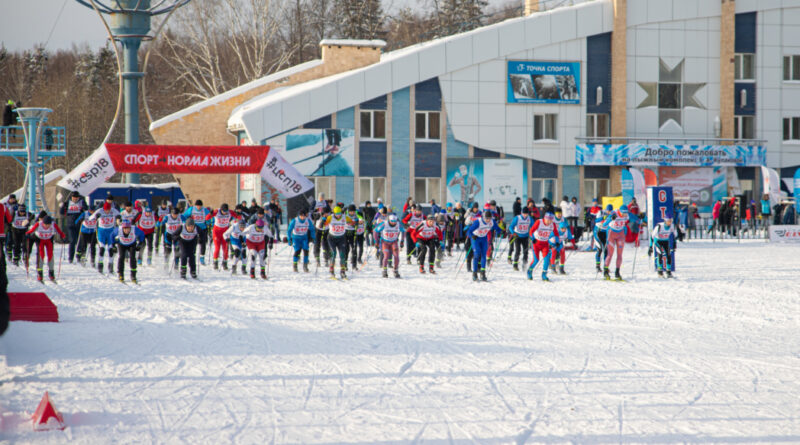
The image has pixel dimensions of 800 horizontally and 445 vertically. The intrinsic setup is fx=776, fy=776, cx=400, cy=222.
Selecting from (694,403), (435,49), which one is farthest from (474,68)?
(694,403)

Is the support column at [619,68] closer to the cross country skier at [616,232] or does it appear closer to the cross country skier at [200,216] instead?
the cross country skier at [616,232]

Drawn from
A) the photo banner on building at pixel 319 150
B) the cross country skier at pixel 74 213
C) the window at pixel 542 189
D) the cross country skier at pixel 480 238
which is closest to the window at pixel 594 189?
the window at pixel 542 189

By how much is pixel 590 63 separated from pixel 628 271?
19.6m

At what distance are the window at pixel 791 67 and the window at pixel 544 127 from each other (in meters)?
12.0

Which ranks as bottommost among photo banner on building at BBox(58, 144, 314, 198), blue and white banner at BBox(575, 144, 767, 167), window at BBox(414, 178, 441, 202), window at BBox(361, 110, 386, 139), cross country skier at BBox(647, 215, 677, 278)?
cross country skier at BBox(647, 215, 677, 278)

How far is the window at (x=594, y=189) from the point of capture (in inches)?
1475

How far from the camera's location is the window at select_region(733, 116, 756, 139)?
3850cm

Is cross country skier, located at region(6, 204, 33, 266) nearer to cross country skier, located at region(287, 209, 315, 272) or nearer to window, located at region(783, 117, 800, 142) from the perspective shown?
cross country skier, located at region(287, 209, 315, 272)

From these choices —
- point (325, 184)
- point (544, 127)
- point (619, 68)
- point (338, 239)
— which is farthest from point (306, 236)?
point (619, 68)

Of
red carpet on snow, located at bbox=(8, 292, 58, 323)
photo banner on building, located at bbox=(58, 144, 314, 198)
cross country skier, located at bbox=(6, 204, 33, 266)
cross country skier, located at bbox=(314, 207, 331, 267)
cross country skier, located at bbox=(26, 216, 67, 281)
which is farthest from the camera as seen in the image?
photo banner on building, located at bbox=(58, 144, 314, 198)

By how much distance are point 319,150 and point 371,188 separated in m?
3.04

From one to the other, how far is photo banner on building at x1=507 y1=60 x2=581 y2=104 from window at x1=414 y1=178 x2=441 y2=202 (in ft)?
17.1

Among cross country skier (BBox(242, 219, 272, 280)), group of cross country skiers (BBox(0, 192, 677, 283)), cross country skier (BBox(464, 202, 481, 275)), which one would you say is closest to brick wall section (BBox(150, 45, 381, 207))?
group of cross country skiers (BBox(0, 192, 677, 283))

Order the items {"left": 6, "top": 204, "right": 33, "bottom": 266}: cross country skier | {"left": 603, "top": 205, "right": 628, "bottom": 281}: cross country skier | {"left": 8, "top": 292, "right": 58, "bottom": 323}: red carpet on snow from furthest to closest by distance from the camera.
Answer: {"left": 6, "top": 204, "right": 33, "bottom": 266}: cross country skier < {"left": 603, "top": 205, "right": 628, "bottom": 281}: cross country skier < {"left": 8, "top": 292, "right": 58, "bottom": 323}: red carpet on snow
